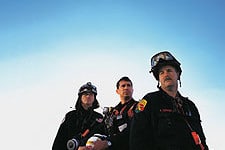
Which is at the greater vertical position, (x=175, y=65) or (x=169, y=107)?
(x=175, y=65)

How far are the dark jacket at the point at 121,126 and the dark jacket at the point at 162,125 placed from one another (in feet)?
4.30

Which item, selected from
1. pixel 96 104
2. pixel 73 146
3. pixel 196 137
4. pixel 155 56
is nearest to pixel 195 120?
pixel 196 137

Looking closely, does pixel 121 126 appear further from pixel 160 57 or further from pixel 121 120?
pixel 160 57

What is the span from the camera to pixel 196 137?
4.90 m

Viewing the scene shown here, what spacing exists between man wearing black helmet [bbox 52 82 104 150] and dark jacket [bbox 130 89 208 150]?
2633 millimetres

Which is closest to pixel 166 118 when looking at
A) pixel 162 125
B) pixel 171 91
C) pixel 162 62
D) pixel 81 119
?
pixel 162 125

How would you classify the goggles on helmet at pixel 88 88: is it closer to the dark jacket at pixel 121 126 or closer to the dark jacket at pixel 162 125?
the dark jacket at pixel 121 126

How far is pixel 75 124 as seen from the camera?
322 inches

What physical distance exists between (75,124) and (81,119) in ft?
0.75

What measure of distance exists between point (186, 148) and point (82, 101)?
4224mm

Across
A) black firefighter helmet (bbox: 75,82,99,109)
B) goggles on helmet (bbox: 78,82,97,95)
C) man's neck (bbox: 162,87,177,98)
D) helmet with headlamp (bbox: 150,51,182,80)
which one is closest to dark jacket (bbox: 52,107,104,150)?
black firefighter helmet (bbox: 75,82,99,109)

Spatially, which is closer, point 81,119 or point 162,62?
point 162,62

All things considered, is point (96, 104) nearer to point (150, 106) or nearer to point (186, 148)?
point (150, 106)

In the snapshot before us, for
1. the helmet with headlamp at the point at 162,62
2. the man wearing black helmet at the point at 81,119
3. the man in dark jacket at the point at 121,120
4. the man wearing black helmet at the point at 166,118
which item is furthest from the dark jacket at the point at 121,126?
the helmet with headlamp at the point at 162,62
